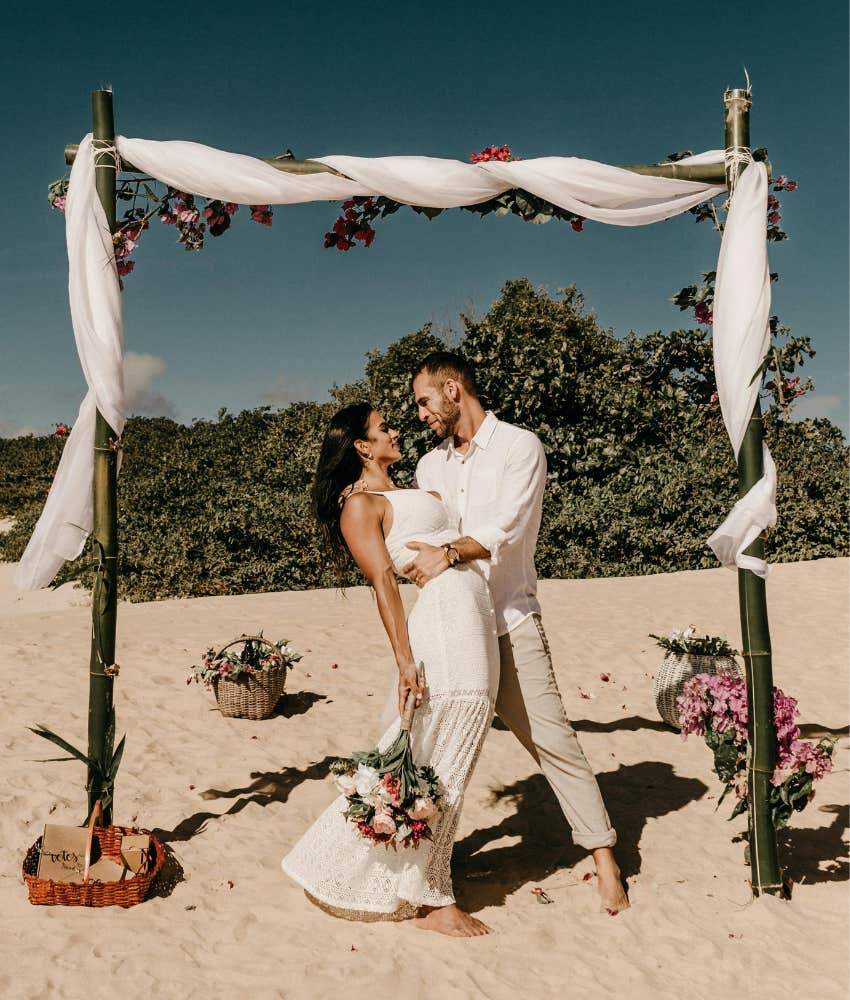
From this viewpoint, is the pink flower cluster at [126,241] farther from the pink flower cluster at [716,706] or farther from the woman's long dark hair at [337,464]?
the pink flower cluster at [716,706]

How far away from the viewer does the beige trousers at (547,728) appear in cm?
365

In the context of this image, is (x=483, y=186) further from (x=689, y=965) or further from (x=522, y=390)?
(x=522, y=390)

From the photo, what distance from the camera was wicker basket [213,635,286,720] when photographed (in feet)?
18.8

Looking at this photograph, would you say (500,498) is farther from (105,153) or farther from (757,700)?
(105,153)

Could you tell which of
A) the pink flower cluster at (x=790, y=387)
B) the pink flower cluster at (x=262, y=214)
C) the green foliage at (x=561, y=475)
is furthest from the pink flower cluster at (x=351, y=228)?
the green foliage at (x=561, y=475)

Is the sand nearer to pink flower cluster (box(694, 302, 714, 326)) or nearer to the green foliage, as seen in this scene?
pink flower cluster (box(694, 302, 714, 326))

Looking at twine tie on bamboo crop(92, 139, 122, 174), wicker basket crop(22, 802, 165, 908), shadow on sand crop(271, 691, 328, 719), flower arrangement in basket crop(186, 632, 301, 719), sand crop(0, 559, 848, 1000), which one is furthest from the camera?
shadow on sand crop(271, 691, 328, 719)

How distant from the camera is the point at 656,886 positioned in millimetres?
3926

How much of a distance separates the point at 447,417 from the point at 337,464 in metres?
0.53

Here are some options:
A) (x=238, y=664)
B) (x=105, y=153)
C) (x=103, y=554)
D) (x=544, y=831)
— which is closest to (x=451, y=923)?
(x=544, y=831)

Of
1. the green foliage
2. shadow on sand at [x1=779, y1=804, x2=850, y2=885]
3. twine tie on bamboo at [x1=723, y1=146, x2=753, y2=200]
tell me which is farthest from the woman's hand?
the green foliage

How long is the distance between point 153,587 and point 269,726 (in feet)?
24.8

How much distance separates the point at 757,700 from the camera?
371 cm

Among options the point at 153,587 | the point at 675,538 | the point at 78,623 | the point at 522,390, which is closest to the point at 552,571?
the point at 675,538
